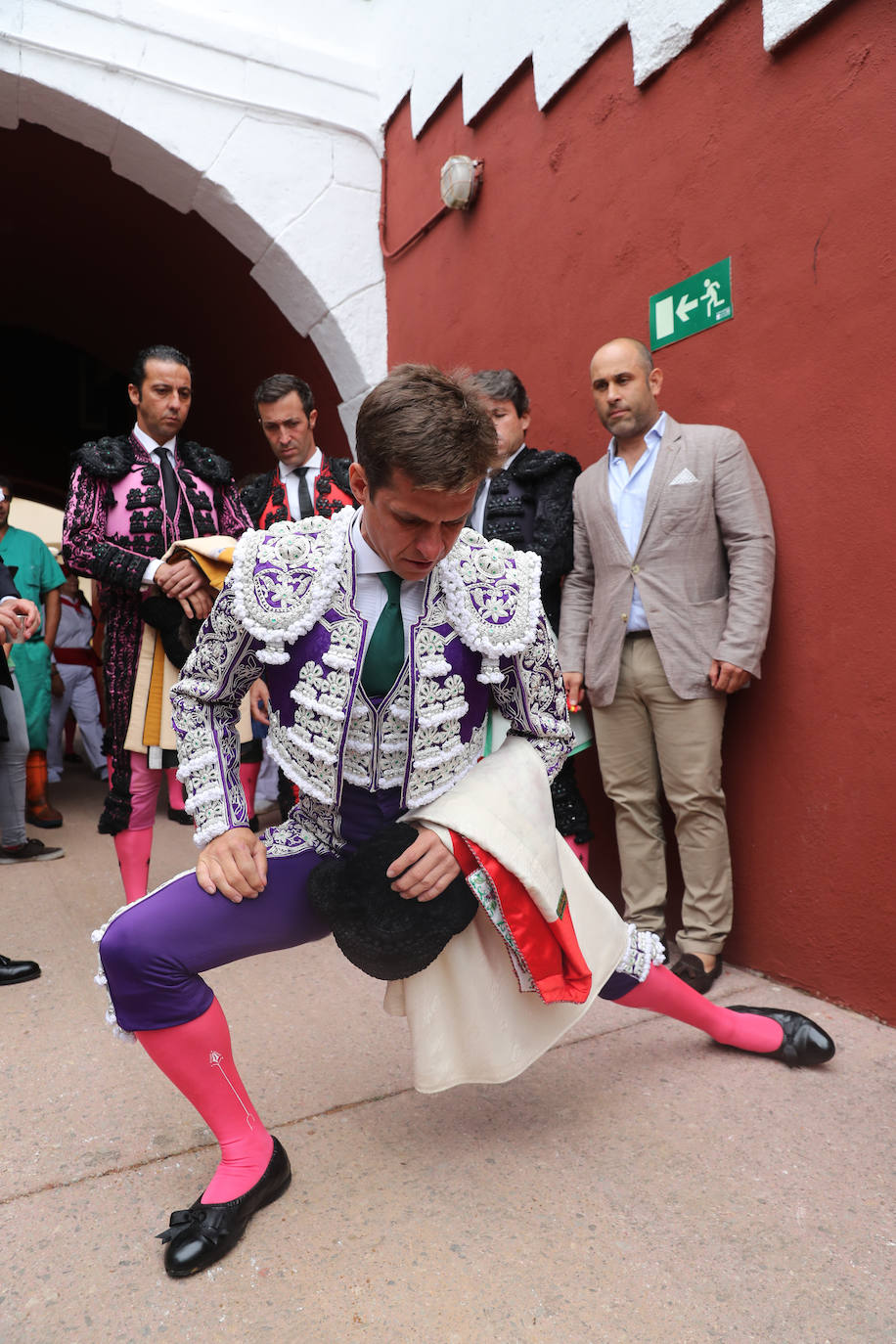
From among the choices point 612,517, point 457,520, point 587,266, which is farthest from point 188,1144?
point 587,266

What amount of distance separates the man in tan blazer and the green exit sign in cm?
20

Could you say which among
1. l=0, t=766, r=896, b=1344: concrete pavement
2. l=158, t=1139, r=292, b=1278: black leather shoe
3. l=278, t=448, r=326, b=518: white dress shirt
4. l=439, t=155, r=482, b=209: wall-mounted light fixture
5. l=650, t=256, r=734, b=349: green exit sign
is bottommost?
l=0, t=766, r=896, b=1344: concrete pavement

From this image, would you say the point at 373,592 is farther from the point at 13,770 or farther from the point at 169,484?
the point at 13,770

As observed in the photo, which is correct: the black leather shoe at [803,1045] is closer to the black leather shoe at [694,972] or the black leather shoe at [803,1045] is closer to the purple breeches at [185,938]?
the black leather shoe at [694,972]

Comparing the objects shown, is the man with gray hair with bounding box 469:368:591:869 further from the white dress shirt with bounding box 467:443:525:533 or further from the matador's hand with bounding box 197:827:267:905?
the matador's hand with bounding box 197:827:267:905

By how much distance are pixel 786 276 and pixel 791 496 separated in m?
0.65

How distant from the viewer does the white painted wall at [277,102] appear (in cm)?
451

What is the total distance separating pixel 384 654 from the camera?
1.69m

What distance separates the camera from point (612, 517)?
3.07m

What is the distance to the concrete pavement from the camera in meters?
1.47

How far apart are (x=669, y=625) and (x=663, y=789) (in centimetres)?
64

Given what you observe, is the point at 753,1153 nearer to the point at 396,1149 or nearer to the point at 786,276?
the point at 396,1149

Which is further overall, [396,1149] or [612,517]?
[612,517]

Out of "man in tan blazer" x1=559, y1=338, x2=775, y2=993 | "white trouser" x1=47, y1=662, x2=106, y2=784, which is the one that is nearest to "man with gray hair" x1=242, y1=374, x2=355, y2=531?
"man in tan blazer" x1=559, y1=338, x2=775, y2=993
